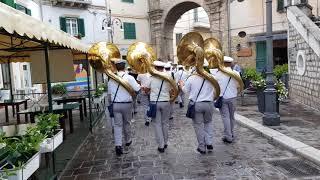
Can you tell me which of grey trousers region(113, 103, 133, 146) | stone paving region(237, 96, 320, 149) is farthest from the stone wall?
grey trousers region(113, 103, 133, 146)

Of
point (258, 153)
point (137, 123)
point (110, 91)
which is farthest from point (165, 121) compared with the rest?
point (137, 123)

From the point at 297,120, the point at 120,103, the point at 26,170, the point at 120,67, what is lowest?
the point at 297,120

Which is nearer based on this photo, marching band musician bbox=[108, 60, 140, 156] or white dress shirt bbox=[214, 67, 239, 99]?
marching band musician bbox=[108, 60, 140, 156]

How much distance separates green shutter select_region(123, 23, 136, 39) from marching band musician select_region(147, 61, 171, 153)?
26.1 m

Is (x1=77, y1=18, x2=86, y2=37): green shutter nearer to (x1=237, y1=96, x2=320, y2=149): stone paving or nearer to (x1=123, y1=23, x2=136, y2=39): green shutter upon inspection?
(x1=123, y1=23, x2=136, y2=39): green shutter

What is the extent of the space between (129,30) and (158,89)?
2650 centimetres

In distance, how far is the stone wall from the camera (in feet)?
Answer: 37.3

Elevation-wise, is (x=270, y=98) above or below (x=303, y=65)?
below

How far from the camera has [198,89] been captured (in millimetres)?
7070

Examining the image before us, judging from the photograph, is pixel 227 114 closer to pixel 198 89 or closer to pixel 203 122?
pixel 203 122

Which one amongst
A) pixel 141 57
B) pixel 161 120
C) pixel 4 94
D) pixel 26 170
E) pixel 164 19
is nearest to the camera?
pixel 26 170

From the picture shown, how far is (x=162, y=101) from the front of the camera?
743cm

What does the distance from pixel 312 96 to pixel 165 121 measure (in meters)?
6.36

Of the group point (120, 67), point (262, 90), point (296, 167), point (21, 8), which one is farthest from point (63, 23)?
point (296, 167)
